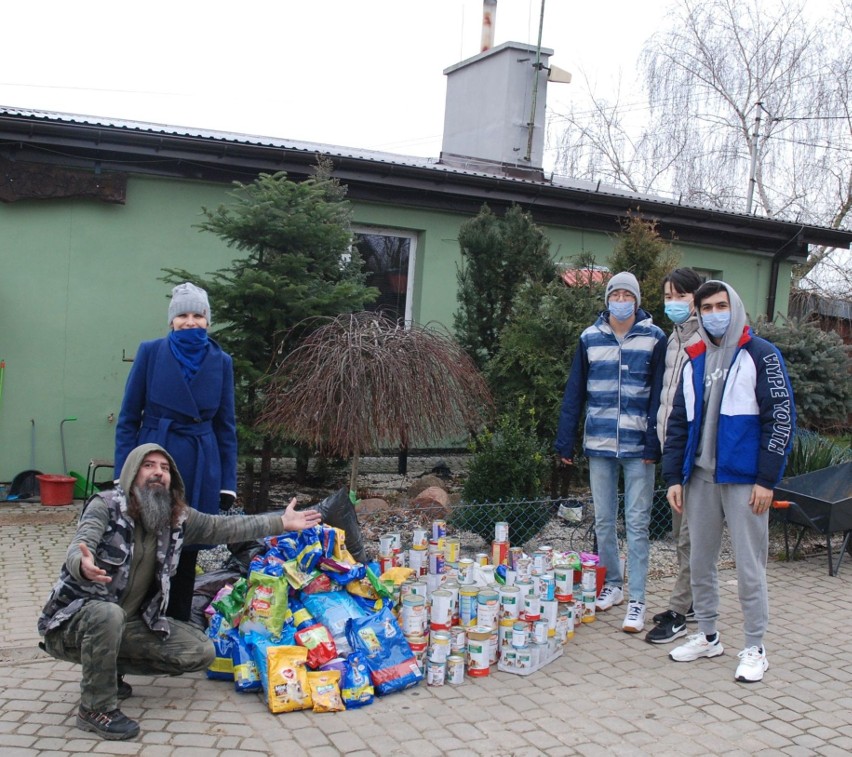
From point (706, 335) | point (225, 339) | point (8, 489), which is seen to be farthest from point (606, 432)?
point (8, 489)

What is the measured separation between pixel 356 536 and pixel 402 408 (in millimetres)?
1231

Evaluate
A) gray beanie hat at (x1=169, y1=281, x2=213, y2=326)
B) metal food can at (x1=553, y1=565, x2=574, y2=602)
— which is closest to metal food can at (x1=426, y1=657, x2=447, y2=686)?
metal food can at (x1=553, y1=565, x2=574, y2=602)

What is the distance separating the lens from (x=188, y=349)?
4.64 meters

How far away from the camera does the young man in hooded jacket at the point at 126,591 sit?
374 centimetres

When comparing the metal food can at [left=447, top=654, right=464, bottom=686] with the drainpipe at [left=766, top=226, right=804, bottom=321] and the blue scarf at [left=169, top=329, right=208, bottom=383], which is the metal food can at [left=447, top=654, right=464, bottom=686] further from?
the drainpipe at [left=766, top=226, right=804, bottom=321]

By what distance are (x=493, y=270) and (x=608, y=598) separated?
11.9 feet

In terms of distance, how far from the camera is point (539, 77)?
13.6 m

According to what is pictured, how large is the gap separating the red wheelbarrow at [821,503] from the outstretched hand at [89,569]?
15.8 ft

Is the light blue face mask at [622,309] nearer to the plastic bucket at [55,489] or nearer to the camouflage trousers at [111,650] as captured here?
the camouflage trousers at [111,650]

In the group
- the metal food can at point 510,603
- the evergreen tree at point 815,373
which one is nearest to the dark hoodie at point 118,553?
the metal food can at point 510,603

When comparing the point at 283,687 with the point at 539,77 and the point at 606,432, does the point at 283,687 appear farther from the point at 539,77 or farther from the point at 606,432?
the point at 539,77

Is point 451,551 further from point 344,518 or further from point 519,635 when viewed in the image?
point 519,635

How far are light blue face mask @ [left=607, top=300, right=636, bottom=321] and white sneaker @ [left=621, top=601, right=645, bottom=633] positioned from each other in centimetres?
181

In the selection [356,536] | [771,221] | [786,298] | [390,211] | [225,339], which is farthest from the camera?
[786,298]
